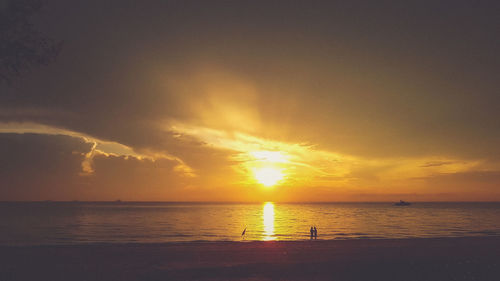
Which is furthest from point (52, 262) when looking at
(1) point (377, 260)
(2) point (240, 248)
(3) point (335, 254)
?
(1) point (377, 260)

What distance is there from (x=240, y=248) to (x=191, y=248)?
420 cm

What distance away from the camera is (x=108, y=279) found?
1645 centimetres

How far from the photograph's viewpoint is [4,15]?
40.4 feet

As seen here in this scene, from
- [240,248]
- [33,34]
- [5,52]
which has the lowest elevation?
[240,248]

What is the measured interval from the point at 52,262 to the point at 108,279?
25.5 feet

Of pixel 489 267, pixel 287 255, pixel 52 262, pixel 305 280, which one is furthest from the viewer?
pixel 287 255

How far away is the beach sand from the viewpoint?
16.9 meters

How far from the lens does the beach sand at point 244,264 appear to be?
1692cm

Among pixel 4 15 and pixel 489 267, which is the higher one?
pixel 4 15

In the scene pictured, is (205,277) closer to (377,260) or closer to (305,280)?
(305,280)

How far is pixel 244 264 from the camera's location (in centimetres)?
2100

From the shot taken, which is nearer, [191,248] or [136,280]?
[136,280]

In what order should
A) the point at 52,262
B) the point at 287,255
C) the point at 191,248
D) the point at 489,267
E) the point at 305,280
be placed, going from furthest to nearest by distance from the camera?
the point at 191,248 → the point at 287,255 → the point at 52,262 → the point at 489,267 → the point at 305,280

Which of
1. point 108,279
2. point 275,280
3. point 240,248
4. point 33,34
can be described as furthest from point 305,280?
point 33,34
